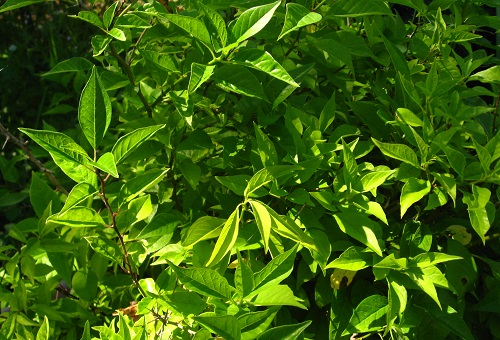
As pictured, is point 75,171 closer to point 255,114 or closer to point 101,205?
point 255,114

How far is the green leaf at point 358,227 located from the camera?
3.45ft

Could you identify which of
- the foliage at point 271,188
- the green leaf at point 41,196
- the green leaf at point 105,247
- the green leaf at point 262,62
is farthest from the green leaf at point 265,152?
the green leaf at point 41,196

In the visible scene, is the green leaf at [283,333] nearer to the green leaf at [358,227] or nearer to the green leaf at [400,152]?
the green leaf at [358,227]

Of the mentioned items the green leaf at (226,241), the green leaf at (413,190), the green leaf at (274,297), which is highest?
the green leaf at (226,241)

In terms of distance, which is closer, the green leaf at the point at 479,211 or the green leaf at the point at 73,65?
the green leaf at the point at 479,211

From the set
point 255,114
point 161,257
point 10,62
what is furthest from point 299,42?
point 10,62

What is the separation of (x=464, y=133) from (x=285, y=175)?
42 centimetres

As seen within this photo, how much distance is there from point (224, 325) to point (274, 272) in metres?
0.13

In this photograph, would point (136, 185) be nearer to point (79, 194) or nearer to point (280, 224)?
point (79, 194)

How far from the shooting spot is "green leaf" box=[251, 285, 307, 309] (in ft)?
3.10

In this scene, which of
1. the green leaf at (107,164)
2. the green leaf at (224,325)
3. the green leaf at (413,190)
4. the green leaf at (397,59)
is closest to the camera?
the green leaf at (224,325)

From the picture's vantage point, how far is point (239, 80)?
3.59 ft

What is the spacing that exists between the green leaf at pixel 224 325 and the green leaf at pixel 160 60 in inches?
19.8

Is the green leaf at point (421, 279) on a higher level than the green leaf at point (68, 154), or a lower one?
lower
